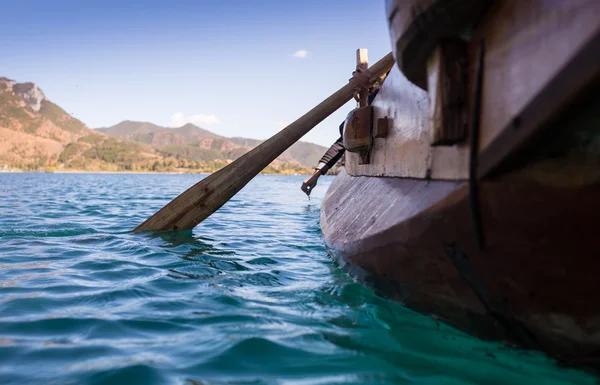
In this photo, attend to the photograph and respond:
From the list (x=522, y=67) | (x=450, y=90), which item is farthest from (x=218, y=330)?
(x=522, y=67)

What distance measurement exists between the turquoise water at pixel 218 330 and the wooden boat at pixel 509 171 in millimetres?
265

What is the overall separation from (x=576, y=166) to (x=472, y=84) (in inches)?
25.3

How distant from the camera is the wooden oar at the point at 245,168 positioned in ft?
20.5

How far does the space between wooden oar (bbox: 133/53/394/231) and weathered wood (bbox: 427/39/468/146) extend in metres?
4.01

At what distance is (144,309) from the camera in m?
3.30

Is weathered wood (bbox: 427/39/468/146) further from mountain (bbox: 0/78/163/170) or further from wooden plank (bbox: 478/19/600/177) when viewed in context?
mountain (bbox: 0/78/163/170)

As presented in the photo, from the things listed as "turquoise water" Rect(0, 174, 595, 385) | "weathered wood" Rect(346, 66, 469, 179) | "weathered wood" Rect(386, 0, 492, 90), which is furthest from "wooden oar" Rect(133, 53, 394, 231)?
"weathered wood" Rect(386, 0, 492, 90)

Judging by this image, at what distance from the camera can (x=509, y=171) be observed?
1.97 m

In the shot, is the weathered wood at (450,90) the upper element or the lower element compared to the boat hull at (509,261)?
upper

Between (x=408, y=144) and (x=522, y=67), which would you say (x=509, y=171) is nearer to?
(x=522, y=67)

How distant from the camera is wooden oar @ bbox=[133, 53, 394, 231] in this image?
20.5ft

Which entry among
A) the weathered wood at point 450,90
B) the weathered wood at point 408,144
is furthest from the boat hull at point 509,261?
the weathered wood at point 450,90

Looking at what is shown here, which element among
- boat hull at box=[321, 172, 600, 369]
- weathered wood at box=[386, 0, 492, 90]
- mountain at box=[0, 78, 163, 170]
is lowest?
boat hull at box=[321, 172, 600, 369]

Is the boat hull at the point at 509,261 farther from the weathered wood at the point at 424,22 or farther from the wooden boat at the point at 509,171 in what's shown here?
the weathered wood at the point at 424,22
